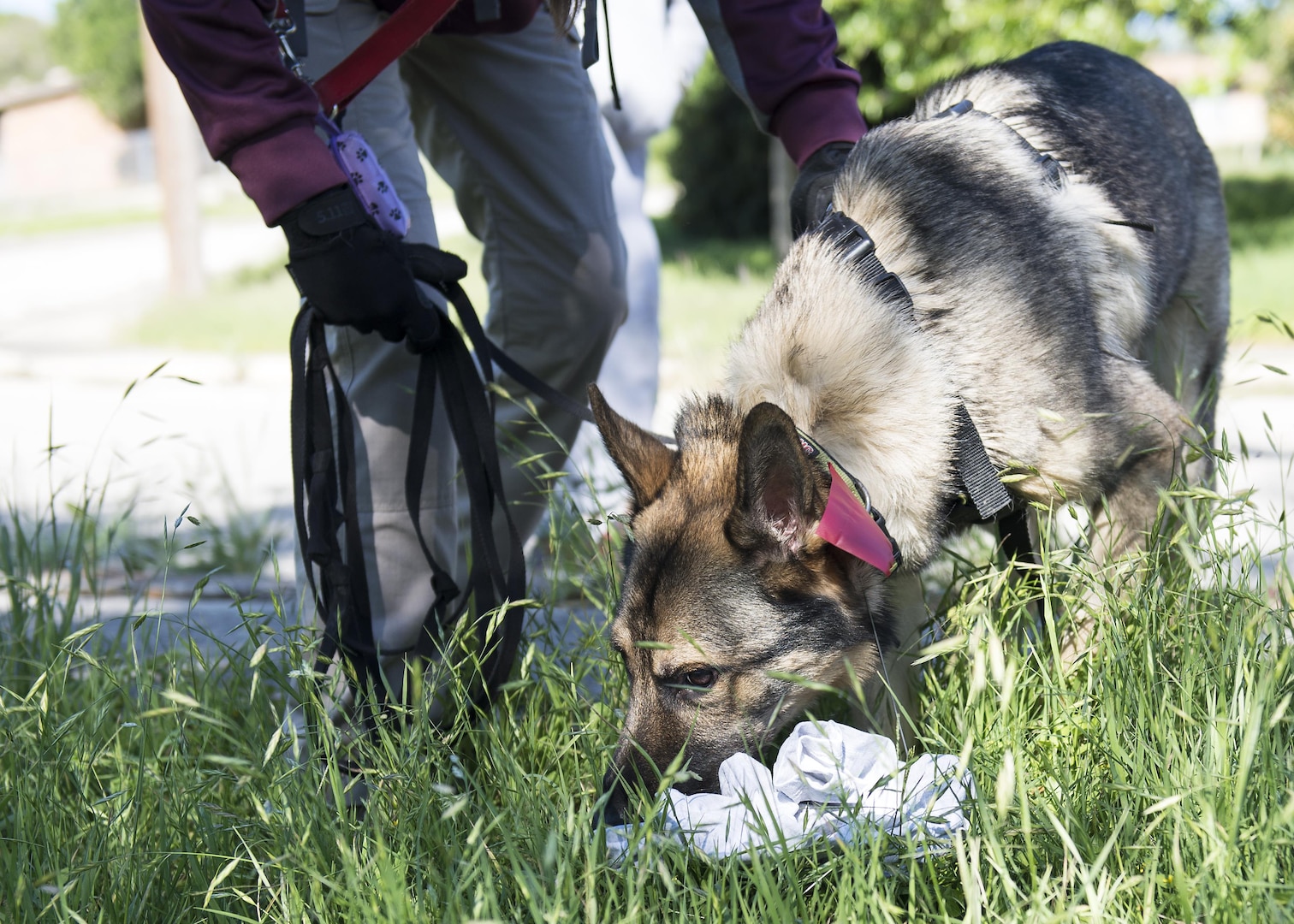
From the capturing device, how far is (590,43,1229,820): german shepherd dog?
2.41m

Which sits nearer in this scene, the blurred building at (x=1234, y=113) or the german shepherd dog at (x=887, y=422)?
the german shepherd dog at (x=887, y=422)

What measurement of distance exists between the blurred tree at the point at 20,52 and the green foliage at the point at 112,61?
69328mm

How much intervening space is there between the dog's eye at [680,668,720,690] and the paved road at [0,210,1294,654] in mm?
1083

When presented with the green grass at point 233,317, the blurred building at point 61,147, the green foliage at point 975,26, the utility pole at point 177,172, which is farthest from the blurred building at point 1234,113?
the blurred building at point 61,147

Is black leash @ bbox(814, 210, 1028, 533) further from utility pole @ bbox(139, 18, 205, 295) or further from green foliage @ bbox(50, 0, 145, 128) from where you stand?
green foliage @ bbox(50, 0, 145, 128)

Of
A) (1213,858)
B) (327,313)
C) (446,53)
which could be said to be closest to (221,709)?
(327,313)

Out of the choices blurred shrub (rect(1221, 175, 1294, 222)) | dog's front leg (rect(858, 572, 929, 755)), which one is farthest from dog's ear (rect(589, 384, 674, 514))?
blurred shrub (rect(1221, 175, 1294, 222))

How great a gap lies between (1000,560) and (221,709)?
1.91 meters

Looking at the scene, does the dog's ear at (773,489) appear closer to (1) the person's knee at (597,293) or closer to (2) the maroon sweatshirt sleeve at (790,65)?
(1) the person's knee at (597,293)

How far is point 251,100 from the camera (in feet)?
7.89

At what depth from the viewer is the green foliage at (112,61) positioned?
180 ft

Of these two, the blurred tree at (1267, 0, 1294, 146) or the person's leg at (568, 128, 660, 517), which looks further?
the blurred tree at (1267, 0, 1294, 146)

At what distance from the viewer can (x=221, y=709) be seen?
108 inches

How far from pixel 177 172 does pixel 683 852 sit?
39.6 feet
